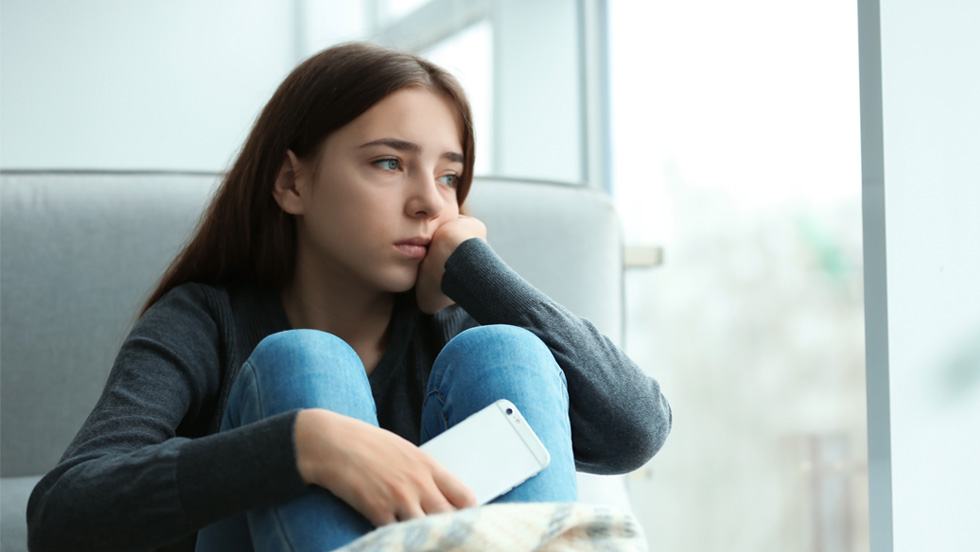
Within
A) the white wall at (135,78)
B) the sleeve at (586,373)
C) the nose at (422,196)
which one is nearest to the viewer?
the sleeve at (586,373)

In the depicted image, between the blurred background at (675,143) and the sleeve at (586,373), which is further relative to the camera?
the blurred background at (675,143)

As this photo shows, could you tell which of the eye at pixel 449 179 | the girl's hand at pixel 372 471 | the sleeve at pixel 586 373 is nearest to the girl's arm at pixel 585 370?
the sleeve at pixel 586 373

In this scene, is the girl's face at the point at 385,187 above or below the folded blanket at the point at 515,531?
above

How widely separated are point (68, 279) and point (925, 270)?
3.42 ft

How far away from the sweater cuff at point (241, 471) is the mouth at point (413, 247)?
31 centimetres

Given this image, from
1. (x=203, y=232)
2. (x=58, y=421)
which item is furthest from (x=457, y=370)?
(x=58, y=421)

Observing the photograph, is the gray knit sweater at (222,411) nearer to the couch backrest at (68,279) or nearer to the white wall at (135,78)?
Answer: the couch backrest at (68,279)

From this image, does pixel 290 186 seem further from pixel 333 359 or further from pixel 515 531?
pixel 515 531

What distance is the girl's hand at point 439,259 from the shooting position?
2.60ft

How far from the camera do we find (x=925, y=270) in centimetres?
72

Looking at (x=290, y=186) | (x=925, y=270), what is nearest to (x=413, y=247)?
(x=290, y=186)

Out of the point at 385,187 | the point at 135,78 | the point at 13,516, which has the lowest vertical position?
the point at 13,516

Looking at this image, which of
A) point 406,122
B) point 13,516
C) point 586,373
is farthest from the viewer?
point 13,516

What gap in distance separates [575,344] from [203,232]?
457mm
